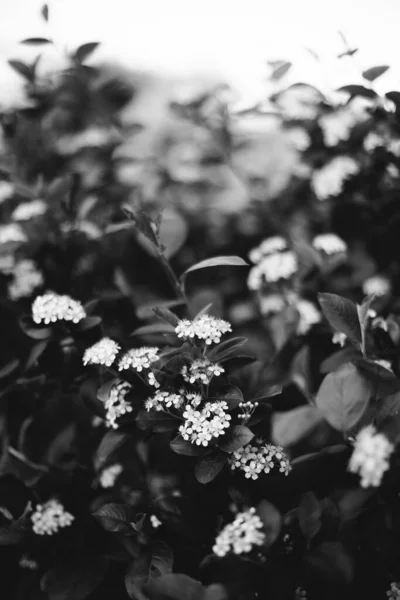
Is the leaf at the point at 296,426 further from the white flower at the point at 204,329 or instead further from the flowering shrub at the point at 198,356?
the white flower at the point at 204,329

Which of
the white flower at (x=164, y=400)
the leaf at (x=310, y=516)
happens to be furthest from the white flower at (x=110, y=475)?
the leaf at (x=310, y=516)

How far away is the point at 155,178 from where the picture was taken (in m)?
1.67

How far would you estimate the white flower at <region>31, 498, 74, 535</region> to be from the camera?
952 mm

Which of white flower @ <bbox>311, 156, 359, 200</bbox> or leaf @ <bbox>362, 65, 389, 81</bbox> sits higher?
leaf @ <bbox>362, 65, 389, 81</bbox>

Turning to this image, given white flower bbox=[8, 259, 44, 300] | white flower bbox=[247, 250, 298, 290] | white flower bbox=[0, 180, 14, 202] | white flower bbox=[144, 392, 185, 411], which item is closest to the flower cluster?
white flower bbox=[144, 392, 185, 411]

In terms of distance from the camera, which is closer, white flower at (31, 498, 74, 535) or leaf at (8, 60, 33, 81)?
white flower at (31, 498, 74, 535)

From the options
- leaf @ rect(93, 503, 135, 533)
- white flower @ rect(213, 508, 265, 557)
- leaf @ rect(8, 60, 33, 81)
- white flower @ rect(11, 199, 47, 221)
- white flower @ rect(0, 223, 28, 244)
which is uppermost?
leaf @ rect(8, 60, 33, 81)

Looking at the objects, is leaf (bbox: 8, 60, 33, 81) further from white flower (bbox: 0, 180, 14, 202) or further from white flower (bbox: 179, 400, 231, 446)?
white flower (bbox: 179, 400, 231, 446)

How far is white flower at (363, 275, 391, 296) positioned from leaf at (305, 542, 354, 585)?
0.66 meters

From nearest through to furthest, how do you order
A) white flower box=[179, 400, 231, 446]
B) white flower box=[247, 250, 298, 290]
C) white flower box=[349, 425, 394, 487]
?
white flower box=[349, 425, 394, 487], white flower box=[179, 400, 231, 446], white flower box=[247, 250, 298, 290]

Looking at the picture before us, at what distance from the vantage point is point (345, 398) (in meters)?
0.89

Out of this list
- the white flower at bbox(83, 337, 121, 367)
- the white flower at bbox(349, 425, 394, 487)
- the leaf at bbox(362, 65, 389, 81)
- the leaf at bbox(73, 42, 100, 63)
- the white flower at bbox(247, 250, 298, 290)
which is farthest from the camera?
the leaf at bbox(73, 42, 100, 63)

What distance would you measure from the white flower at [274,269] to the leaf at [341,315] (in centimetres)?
32

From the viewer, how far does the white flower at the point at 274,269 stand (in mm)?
1251
